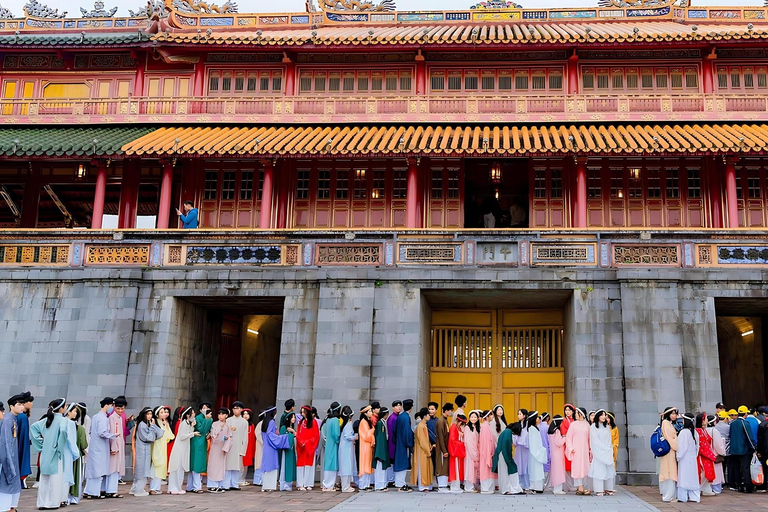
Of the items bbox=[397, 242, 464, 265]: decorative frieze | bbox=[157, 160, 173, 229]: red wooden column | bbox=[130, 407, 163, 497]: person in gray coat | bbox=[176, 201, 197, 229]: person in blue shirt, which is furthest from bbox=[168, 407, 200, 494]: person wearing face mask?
bbox=[157, 160, 173, 229]: red wooden column

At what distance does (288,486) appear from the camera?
15008mm

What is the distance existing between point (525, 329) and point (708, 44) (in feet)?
29.6

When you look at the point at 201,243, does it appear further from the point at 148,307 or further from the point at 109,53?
the point at 109,53

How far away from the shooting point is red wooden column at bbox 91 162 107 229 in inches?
814

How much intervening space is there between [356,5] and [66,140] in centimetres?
1002

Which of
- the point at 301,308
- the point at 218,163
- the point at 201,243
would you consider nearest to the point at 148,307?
the point at 201,243

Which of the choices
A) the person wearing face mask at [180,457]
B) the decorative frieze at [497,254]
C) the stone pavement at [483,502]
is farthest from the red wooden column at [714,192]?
the person wearing face mask at [180,457]

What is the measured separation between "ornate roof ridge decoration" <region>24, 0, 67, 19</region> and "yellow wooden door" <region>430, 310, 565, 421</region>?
14266mm

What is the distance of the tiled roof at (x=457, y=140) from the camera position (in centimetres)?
1944

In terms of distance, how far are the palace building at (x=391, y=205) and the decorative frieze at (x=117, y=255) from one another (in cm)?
7

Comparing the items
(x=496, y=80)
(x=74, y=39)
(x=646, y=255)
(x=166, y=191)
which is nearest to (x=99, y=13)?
(x=74, y=39)

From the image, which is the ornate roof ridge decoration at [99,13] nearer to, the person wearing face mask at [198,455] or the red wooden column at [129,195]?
the red wooden column at [129,195]

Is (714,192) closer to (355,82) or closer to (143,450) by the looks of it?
(355,82)

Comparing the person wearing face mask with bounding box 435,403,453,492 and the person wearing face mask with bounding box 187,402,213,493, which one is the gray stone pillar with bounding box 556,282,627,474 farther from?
the person wearing face mask with bounding box 187,402,213,493
